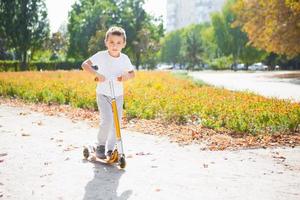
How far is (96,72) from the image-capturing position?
576 centimetres

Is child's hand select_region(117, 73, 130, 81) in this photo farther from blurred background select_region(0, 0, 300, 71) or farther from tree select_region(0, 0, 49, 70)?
tree select_region(0, 0, 49, 70)

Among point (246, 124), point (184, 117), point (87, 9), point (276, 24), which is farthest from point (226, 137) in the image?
point (87, 9)

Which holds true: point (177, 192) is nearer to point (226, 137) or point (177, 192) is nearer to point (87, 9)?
point (226, 137)

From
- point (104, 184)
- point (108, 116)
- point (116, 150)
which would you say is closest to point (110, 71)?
point (108, 116)

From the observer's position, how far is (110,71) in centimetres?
591

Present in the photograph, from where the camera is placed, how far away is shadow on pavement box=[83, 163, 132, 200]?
15.0 feet

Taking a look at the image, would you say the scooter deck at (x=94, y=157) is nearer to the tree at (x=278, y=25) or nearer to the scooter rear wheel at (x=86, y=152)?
the scooter rear wheel at (x=86, y=152)

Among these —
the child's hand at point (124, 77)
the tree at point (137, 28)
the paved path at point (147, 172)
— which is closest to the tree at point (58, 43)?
the tree at point (137, 28)

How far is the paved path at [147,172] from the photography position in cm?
467

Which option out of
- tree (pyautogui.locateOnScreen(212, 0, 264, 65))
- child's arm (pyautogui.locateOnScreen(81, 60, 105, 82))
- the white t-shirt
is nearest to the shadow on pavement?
the white t-shirt

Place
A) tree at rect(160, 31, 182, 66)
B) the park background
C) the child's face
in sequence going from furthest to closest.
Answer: tree at rect(160, 31, 182, 66) → the park background → the child's face

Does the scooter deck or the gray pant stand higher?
the gray pant

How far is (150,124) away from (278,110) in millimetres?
2899

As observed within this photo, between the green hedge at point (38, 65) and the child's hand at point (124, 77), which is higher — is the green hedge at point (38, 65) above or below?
below
